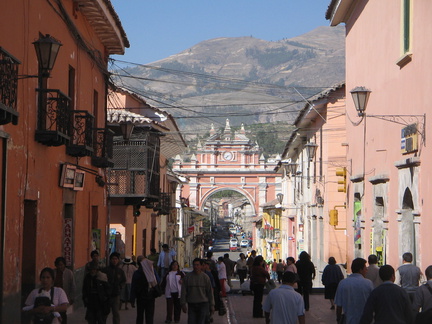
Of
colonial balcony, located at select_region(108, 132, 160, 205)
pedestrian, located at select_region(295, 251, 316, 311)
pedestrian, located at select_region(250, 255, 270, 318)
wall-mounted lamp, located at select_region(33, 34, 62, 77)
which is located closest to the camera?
wall-mounted lamp, located at select_region(33, 34, 62, 77)

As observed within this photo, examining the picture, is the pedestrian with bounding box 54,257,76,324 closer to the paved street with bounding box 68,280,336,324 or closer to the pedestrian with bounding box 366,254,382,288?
the paved street with bounding box 68,280,336,324

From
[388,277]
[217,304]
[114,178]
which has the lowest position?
[217,304]

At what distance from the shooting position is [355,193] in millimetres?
21438

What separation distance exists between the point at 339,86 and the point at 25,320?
16.4 metres

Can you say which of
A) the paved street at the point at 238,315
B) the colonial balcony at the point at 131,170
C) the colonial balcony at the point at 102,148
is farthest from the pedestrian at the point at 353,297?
the colonial balcony at the point at 131,170

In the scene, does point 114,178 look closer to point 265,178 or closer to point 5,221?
point 5,221

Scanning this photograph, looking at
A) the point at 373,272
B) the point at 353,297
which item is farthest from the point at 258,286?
the point at 353,297

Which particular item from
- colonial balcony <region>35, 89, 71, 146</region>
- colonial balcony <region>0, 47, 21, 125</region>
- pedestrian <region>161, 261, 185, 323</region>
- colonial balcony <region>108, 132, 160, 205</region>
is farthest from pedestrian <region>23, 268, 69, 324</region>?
colonial balcony <region>108, 132, 160, 205</region>

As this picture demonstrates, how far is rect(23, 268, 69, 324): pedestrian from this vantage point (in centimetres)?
958

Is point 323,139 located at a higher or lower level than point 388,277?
higher

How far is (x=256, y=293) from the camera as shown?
60.2ft

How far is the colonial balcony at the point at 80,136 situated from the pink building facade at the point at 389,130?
5530mm

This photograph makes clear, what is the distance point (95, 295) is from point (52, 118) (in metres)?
3.20

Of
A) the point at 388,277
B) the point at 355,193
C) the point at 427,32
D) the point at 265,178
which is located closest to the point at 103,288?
the point at 388,277
